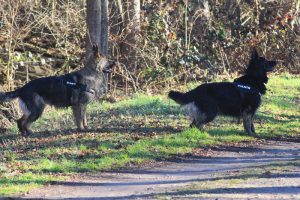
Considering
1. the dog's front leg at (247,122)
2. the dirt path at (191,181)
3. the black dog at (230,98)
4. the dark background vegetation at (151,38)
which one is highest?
the dark background vegetation at (151,38)

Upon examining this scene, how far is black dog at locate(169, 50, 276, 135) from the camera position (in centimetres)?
1350

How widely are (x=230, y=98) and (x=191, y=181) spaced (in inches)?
178


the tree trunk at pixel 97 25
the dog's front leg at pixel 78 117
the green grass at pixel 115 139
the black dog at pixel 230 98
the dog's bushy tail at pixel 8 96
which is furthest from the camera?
the tree trunk at pixel 97 25

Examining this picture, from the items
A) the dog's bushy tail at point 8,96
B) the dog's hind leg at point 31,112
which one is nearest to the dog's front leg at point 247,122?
the dog's hind leg at point 31,112

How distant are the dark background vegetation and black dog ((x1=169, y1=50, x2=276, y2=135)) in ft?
22.5

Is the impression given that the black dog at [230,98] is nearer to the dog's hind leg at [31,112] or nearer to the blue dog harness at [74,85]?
the blue dog harness at [74,85]

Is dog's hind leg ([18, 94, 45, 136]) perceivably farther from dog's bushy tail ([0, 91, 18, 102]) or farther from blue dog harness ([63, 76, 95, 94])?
blue dog harness ([63, 76, 95, 94])

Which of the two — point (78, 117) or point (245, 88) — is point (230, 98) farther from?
point (78, 117)

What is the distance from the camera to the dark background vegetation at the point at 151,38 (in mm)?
21359

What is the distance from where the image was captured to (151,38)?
942 inches

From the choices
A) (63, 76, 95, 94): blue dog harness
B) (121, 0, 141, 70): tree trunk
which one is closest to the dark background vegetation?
(121, 0, 141, 70): tree trunk

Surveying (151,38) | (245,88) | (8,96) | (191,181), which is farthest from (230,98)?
(151,38)

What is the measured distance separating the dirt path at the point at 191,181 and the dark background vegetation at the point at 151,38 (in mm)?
8787

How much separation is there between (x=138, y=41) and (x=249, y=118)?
1021 cm
